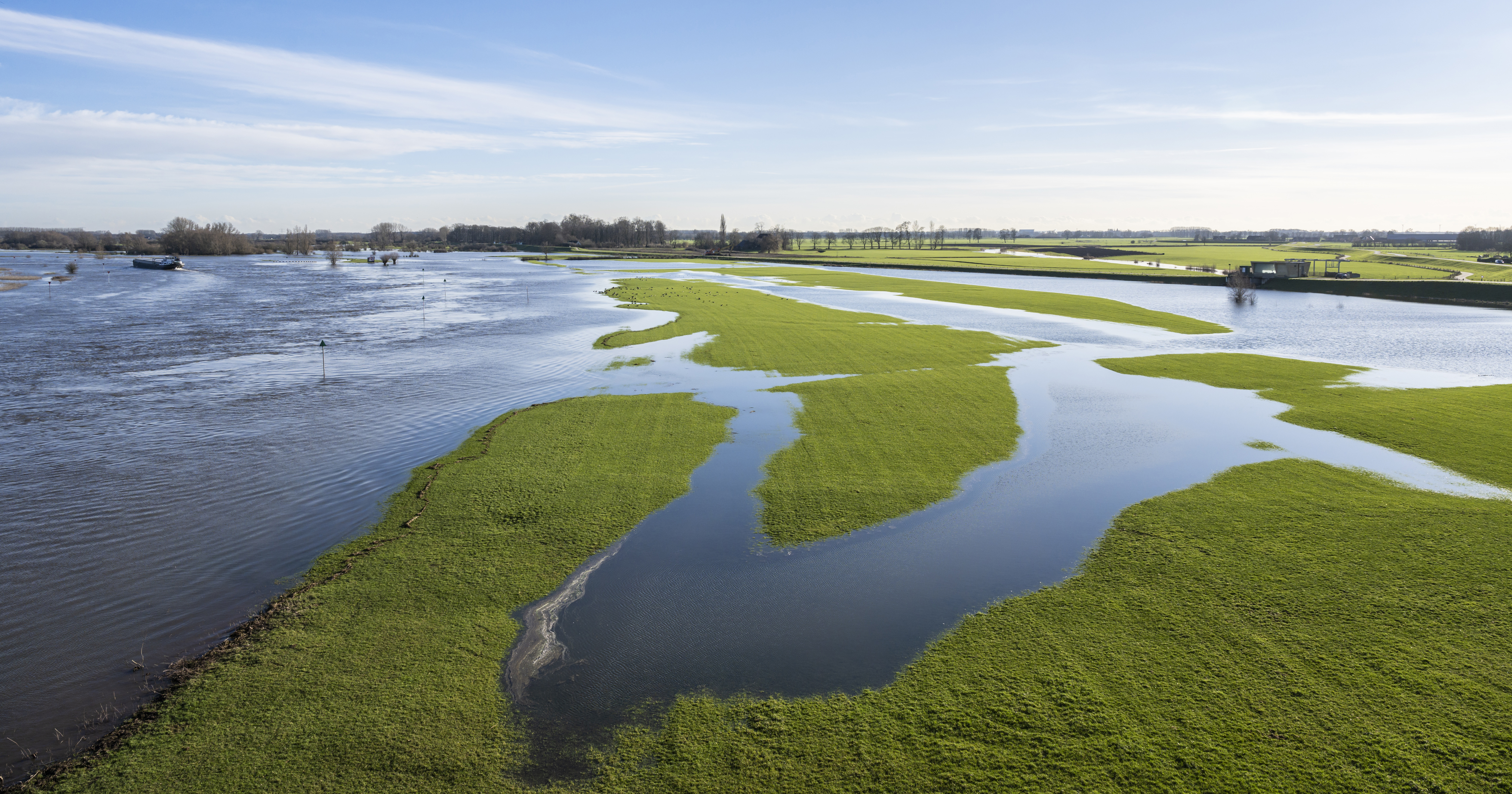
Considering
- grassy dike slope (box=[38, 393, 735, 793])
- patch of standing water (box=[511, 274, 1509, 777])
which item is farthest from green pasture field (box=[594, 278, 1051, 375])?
grassy dike slope (box=[38, 393, 735, 793])

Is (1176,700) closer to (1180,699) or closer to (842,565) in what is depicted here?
(1180,699)

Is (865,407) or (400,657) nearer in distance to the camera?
(400,657)

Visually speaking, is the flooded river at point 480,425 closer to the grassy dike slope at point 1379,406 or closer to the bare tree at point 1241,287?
the grassy dike slope at point 1379,406

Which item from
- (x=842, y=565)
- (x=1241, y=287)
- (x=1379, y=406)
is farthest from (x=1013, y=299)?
(x=842, y=565)

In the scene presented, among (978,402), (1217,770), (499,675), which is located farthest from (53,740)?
(978,402)

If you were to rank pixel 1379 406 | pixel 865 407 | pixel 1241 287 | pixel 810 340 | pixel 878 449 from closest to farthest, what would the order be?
pixel 878 449
pixel 865 407
pixel 1379 406
pixel 810 340
pixel 1241 287

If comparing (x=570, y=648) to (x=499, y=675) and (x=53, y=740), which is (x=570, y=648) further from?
(x=53, y=740)

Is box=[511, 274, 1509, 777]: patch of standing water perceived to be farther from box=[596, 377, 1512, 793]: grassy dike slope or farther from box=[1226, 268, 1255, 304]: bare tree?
box=[1226, 268, 1255, 304]: bare tree

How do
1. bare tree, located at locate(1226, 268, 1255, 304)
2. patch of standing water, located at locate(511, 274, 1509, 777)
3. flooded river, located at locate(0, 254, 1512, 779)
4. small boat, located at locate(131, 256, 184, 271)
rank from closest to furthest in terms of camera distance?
patch of standing water, located at locate(511, 274, 1509, 777) → flooded river, located at locate(0, 254, 1512, 779) → bare tree, located at locate(1226, 268, 1255, 304) → small boat, located at locate(131, 256, 184, 271)
